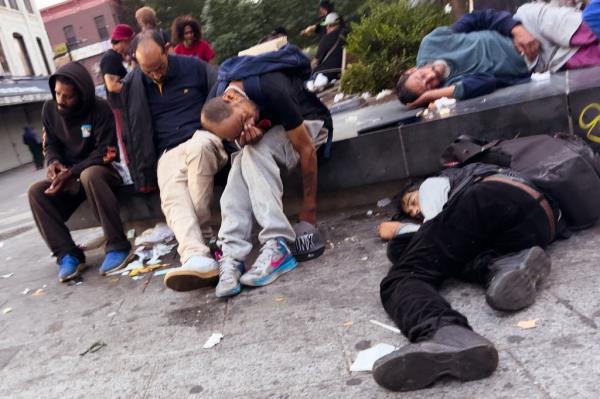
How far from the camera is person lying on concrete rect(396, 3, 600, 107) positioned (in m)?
3.79

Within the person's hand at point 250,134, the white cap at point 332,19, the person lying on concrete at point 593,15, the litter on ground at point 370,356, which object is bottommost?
the litter on ground at point 370,356

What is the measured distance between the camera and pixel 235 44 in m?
13.2

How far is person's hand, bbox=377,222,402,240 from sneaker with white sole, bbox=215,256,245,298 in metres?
0.87

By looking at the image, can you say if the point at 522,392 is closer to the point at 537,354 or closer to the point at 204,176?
the point at 537,354

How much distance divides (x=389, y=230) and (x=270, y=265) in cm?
73

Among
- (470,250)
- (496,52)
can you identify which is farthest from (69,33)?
(470,250)

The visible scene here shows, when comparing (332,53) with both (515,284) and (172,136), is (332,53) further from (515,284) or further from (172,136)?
(515,284)

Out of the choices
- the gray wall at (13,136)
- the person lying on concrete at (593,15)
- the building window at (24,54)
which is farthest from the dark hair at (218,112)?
the building window at (24,54)

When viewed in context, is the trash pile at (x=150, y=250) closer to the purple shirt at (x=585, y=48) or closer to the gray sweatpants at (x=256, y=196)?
the gray sweatpants at (x=256, y=196)

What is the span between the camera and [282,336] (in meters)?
2.39

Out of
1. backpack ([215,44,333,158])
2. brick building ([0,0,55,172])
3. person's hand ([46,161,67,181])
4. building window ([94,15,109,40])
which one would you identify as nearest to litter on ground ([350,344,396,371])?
backpack ([215,44,333,158])

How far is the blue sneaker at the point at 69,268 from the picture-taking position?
152 inches

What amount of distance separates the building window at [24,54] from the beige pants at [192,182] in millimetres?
32289

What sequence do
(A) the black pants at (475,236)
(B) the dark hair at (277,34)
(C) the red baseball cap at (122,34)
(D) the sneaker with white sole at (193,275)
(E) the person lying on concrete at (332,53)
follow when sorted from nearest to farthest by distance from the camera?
1. (A) the black pants at (475,236)
2. (D) the sneaker with white sole at (193,275)
3. (C) the red baseball cap at (122,34)
4. (E) the person lying on concrete at (332,53)
5. (B) the dark hair at (277,34)
